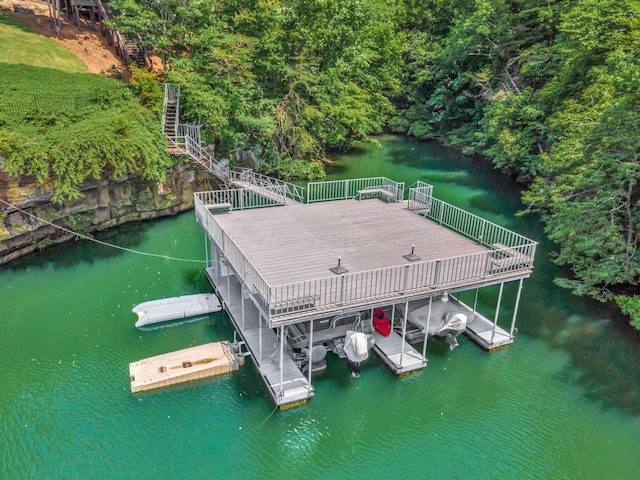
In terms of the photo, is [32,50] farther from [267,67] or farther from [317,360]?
[317,360]

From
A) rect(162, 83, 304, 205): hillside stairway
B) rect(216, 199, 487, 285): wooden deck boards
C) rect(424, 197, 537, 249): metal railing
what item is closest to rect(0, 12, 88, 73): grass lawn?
rect(162, 83, 304, 205): hillside stairway

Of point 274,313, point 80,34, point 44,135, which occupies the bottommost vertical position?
point 274,313

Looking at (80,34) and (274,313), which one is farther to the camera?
(80,34)

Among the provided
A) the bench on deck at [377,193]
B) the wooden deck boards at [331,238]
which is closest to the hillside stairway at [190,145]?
the bench on deck at [377,193]

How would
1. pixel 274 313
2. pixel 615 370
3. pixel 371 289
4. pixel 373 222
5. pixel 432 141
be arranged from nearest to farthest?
pixel 274 313 < pixel 371 289 < pixel 615 370 < pixel 373 222 < pixel 432 141

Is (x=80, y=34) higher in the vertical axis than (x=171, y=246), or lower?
higher

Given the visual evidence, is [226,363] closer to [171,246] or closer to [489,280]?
[489,280]

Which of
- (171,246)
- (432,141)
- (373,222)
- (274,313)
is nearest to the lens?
(274,313)

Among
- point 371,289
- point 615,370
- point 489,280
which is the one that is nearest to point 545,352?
point 615,370
